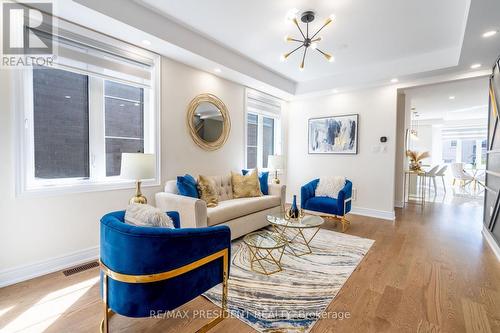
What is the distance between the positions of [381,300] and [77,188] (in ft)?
10.5

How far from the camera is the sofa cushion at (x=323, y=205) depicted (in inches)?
150

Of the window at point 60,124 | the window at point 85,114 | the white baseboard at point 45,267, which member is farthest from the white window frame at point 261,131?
the white baseboard at point 45,267

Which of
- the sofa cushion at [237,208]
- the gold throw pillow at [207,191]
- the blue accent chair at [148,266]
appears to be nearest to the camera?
the blue accent chair at [148,266]

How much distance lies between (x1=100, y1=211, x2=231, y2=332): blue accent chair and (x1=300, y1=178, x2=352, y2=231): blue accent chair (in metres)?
2.81

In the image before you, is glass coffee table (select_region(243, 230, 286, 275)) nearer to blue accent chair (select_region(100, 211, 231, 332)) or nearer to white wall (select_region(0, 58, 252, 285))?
blue accent chair (select_region(100, 211, 231, 332))

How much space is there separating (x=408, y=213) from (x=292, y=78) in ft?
12.5

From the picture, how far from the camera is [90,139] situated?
277cm

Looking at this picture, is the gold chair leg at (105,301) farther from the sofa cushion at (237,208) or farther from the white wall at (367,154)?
the white wall at (367,154)

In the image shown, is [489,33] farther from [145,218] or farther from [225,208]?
[145,218]

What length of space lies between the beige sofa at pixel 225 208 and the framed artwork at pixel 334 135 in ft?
6.01

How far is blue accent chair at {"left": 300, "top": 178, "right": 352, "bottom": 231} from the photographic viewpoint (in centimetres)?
377

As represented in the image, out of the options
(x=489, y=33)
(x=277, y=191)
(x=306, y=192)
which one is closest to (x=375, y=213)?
(x=306, y=192)

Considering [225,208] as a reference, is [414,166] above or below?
above

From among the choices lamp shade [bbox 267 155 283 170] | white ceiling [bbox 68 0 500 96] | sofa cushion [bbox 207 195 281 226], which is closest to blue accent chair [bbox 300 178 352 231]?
sofa cushion [bbox 207 195 281 226]
